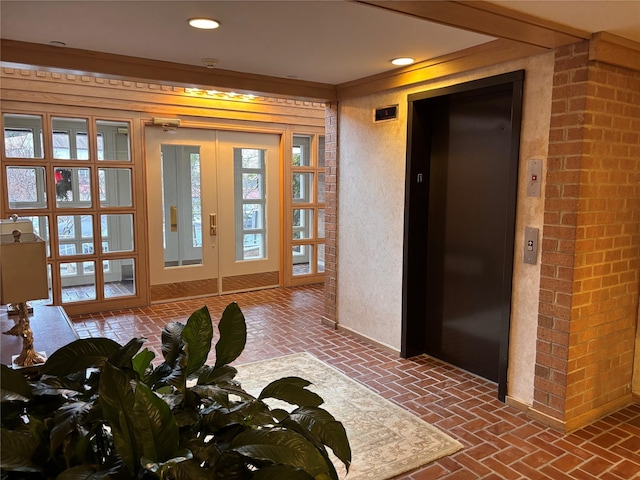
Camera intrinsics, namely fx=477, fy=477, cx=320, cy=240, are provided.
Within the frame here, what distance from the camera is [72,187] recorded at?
515 centimetres

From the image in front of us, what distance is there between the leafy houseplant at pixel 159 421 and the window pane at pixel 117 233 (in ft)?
14.2

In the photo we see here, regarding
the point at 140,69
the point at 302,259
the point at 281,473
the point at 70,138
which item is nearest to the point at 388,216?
the point at 140,69

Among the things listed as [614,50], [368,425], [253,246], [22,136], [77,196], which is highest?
[614,50]

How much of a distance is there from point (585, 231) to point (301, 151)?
453 cm

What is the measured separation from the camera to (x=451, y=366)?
3.89 metres

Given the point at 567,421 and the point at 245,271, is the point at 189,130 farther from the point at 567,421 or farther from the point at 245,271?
the point at 567,421

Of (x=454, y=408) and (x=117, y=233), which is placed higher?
(x=117, y=233)

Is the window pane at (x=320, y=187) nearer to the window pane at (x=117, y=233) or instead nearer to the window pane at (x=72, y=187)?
the window pane at (x=117, y=233)

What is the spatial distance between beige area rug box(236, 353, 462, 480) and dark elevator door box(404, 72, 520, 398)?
0.80 m

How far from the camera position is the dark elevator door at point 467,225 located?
3330 millimetres

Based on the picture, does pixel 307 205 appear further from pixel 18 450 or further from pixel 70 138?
pixel 18 450

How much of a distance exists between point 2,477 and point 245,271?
17.8 feet

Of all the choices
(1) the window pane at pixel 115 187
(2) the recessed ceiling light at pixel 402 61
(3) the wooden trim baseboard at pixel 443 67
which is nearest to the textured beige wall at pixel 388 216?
(3) the wooden trim baseboard at pixel 443 67

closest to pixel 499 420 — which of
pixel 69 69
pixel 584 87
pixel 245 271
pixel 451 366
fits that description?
pixel 451 366
